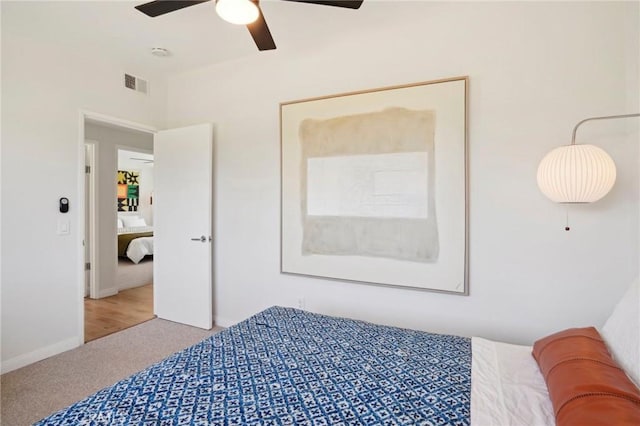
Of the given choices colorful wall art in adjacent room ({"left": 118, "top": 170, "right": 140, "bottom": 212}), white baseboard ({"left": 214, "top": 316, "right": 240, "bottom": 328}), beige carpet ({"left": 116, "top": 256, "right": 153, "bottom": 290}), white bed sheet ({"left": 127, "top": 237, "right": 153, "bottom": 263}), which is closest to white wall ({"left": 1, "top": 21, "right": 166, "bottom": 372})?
white baseboard ({"left": 214, "top": 316, "right": 240, "bottom": 328})

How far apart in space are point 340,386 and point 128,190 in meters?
9.18

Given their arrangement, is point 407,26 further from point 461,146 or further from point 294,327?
point 294,327

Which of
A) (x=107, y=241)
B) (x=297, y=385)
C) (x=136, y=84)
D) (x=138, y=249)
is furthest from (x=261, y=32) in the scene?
(x=138, y=249)

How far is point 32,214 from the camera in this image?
101 inches

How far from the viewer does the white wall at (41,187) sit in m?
2.44

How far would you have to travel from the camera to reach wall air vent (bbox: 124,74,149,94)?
328cm

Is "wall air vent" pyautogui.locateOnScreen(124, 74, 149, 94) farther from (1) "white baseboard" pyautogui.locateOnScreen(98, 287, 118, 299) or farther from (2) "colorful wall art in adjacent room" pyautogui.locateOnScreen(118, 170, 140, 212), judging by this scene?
(2) "colorful wall art in adjacent room" pyautogui.locateOnScreen(118, 170, 140, 212)

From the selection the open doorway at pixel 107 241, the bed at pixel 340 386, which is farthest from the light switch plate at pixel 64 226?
the bed at pixel 340 386

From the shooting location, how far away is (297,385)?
1.27 metres

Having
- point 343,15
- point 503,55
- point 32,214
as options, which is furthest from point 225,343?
point 503,55

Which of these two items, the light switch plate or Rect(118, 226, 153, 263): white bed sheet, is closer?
the light switch plate

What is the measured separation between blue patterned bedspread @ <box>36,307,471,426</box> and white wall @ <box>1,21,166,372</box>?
1968 mm

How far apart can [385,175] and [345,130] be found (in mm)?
519

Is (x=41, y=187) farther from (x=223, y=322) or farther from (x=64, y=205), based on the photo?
(x=223, y=322)
